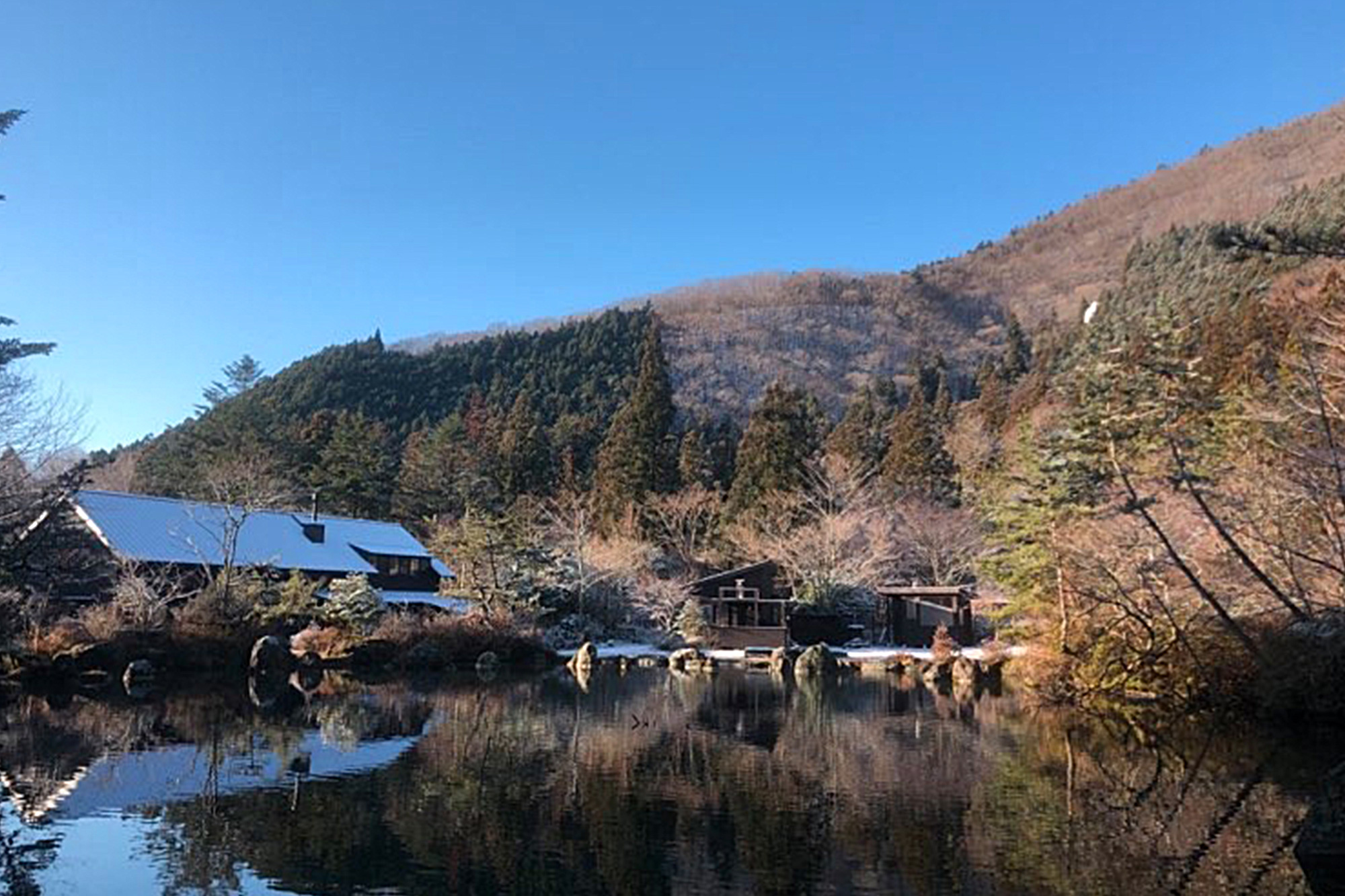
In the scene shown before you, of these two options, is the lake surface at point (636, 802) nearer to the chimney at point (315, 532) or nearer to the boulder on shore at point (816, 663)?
the boulder on shore at point (816, 663)

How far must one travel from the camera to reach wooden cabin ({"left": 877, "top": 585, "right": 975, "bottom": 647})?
111ft

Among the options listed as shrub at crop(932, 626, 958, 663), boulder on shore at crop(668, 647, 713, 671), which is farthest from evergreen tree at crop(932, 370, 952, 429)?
boulder on shore at crop(668, 647, 713, 671)

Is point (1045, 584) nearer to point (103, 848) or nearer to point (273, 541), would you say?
point (103, 848)

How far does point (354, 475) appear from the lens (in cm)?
4622

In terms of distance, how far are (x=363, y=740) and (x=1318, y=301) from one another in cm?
2402

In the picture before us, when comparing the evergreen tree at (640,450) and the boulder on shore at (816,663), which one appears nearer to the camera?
the boulder on shore at (816,663)

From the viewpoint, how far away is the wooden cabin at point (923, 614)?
33.7m

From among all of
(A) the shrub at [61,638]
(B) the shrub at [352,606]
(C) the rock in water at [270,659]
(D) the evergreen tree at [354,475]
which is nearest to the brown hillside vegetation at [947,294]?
(D) the evergreen tree at [354,475]

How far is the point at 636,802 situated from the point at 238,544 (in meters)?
26.1

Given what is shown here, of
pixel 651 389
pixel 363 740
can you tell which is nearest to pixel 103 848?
pixel 363 740

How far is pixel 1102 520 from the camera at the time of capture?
20.0 m

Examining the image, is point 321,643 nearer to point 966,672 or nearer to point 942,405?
point 966,672

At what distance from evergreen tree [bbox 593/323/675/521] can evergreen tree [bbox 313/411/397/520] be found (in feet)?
35.4

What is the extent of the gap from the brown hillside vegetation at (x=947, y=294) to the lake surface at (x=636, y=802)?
52.4 meters
